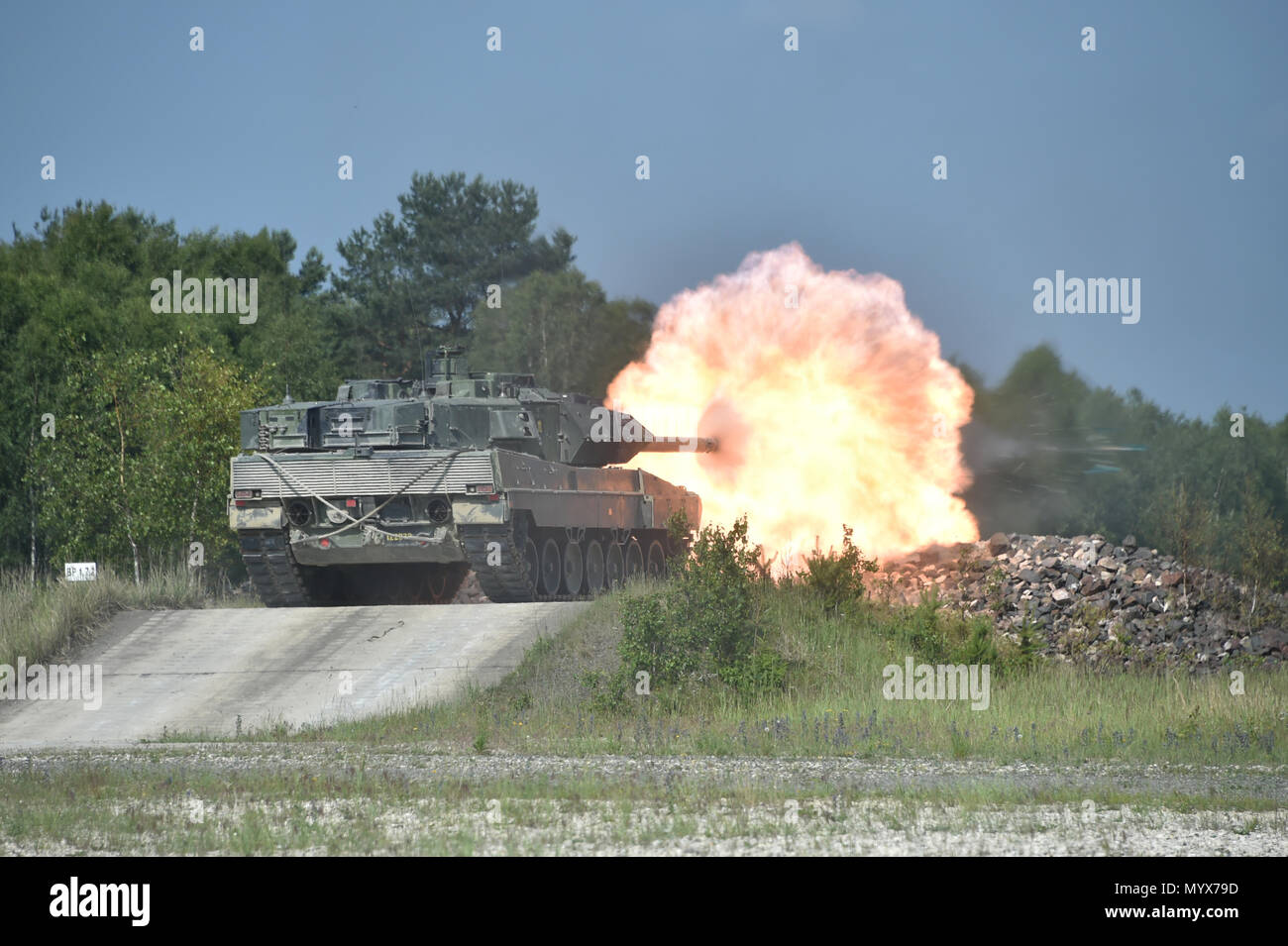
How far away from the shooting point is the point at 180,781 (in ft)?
40.7

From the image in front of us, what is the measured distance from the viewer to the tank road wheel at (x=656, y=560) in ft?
97.2

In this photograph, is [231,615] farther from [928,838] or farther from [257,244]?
[257,244]

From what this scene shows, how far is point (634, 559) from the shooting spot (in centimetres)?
2881

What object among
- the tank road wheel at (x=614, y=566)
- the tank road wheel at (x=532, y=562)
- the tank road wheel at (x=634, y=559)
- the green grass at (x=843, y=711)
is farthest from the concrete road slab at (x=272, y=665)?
the tank road wheel at (x=634, y=559)

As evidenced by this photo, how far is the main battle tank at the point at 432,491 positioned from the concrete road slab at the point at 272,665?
39.7 inches

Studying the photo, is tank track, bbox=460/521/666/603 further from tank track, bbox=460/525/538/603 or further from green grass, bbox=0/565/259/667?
green grass, bbox=0/565/259/667

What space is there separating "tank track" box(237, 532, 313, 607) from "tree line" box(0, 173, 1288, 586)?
516 cm

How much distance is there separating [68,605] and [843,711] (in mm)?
11371

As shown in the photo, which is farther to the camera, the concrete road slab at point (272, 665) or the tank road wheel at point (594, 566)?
the tank road wheel at point (594, 566)

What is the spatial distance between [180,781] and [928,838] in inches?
236

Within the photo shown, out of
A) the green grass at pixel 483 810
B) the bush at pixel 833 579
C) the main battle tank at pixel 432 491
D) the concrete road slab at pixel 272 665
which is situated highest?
the main battle tank at pixel 432 491

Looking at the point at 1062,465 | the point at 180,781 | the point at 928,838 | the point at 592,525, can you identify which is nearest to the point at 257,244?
the point at 1062,465

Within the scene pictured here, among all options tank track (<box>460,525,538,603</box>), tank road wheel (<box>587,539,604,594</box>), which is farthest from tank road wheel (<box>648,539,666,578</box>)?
tank track (<box>460,525,538,603</box>)

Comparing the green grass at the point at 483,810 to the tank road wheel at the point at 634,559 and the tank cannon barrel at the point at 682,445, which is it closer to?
the tank road wheel at the point at 634,559
